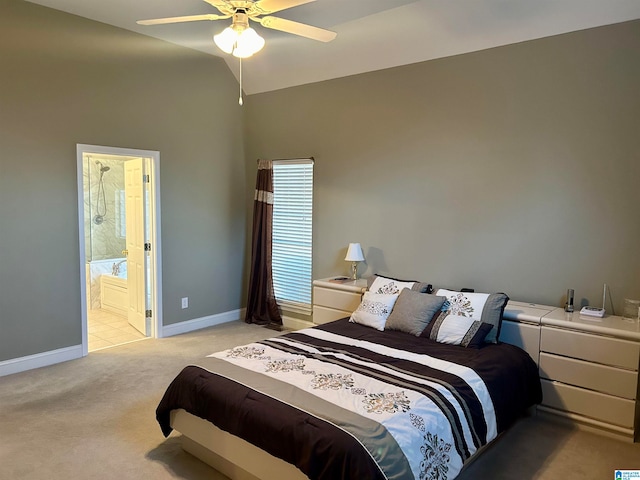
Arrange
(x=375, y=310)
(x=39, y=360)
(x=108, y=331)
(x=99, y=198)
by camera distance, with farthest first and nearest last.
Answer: (x=99, y=198) → (x=108, y=331) → (x=39, y=360) → (x=375, y=310)

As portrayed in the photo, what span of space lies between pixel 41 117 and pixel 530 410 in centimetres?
495

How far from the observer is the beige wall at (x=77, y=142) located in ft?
13.6

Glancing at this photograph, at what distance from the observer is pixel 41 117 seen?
427cm

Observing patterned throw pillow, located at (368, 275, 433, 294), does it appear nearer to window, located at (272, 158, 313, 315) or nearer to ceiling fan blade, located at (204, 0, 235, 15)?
window, located at (272, 158, 313, 315)

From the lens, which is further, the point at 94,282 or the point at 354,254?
the point at 94,282

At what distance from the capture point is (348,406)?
7.79ft

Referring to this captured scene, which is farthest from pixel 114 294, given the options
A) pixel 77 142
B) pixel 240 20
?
pixel 240 20

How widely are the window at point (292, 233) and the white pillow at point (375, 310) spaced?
160cm

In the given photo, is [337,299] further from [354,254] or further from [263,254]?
[263,254]

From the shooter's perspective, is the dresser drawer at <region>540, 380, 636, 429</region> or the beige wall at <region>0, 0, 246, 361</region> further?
the beige wall at <region>0, 0, 246, 361</region>

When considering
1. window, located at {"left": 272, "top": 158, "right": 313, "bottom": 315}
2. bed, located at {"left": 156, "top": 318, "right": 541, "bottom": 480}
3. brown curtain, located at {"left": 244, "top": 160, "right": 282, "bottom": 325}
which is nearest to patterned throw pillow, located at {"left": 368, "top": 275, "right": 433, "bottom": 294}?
bed, located at {"left": 156, "top": 318, "right": 541, "bottom": 480}

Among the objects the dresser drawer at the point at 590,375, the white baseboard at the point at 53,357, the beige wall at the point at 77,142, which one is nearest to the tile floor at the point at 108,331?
the white baseboard at the point at 53,357

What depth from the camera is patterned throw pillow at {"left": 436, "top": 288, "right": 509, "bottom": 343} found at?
349 cm

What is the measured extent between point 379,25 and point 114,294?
5013mm
